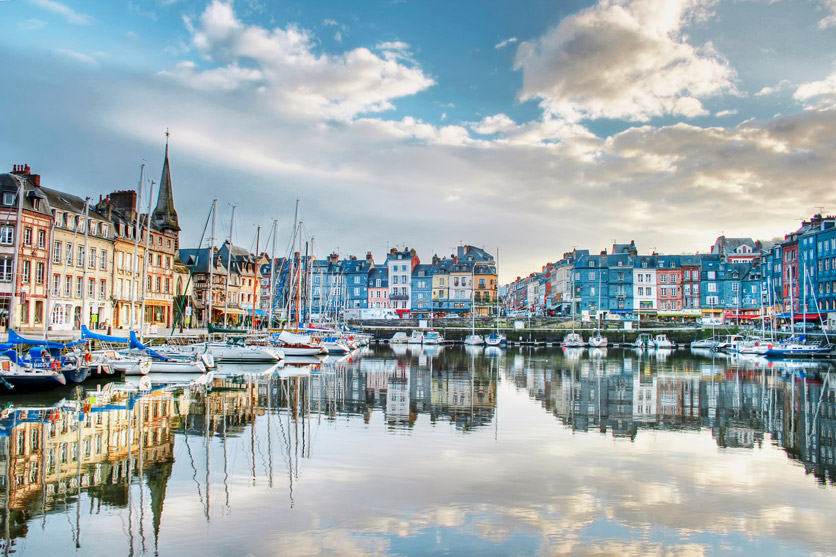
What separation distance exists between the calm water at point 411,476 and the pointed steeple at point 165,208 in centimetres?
3690

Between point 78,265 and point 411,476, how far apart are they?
1632 inches

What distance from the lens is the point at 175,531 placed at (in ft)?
32.6

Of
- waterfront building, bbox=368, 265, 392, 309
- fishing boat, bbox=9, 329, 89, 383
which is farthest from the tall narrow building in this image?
waterfront building, bbox=368, 265, 392, 309

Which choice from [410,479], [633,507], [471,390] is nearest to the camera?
[633,507]

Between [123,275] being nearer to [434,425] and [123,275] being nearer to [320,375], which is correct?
[320,375]

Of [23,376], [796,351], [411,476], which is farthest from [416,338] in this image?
[411,476]

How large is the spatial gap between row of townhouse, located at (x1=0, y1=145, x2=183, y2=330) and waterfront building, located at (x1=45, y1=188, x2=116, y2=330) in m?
0.07

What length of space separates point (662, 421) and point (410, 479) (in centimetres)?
1134

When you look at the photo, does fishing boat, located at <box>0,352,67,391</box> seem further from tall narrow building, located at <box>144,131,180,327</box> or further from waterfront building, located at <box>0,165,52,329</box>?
tall narrow building, located at <box>144,131,180,327</box>

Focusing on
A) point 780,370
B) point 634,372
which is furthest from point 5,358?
point 780,370

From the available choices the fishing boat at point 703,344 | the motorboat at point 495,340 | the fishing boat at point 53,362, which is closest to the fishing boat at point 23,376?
the fishing boat at point 53,362

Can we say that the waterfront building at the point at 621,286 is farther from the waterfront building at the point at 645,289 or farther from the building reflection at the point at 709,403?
the building reflection at the point at 709,403

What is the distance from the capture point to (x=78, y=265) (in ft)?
155

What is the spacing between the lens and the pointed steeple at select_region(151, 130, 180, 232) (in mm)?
59469
